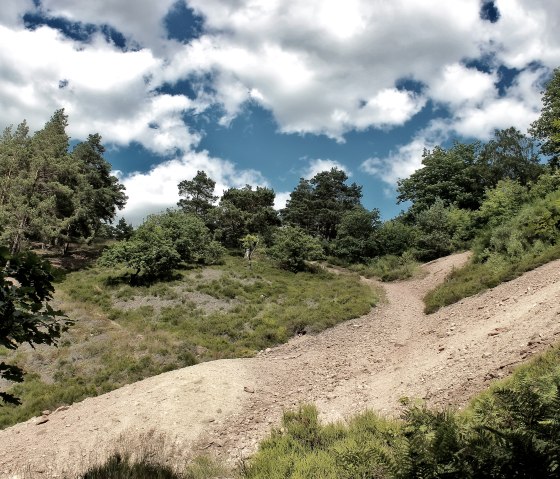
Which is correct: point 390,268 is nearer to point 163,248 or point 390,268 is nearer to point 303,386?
point 163,248

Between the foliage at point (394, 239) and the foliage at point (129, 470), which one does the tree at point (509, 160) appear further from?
the foliage at point (129, 470)

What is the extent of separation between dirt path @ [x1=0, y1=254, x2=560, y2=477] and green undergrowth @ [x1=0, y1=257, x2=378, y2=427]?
7.19 ft

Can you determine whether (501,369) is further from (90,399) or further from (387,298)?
(387,298)

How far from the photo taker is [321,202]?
56312 millimetres

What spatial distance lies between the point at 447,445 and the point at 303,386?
706 cm

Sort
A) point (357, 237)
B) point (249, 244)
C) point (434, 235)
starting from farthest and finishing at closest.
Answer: point (357, 237) → point (249, 244) → point (434, 235)

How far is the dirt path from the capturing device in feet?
25.8

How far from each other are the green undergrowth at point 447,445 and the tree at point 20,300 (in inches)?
148

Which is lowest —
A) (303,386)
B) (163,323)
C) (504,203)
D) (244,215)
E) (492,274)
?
(303,386)

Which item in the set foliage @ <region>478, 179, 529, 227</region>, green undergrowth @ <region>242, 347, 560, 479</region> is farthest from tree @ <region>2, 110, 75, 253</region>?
foliage @ <region>478, 179, 529, 227</region>

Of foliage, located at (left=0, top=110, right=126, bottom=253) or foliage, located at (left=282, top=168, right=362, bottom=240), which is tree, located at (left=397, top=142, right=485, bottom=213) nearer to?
foliage, located at (left=282, top=168, right=362, bottom=240)

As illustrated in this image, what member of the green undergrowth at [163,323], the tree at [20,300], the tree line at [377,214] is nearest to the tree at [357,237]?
the tree line at [377,214]

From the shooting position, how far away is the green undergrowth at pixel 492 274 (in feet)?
49.6

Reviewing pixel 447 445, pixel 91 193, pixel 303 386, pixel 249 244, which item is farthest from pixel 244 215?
pixel 447 445
